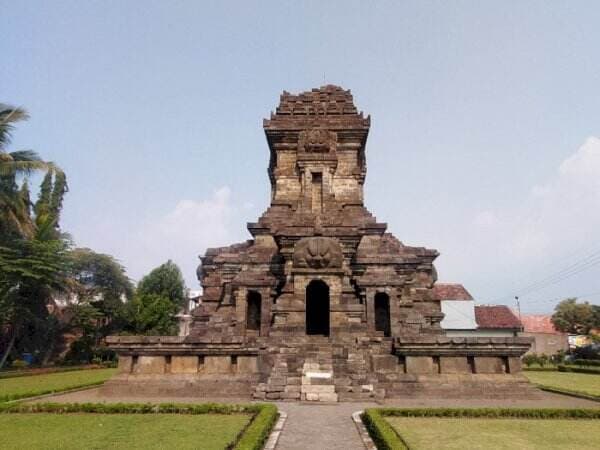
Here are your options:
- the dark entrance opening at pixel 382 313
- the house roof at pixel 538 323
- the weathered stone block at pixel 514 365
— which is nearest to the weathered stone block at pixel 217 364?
the dark entrance opening at pixel 382 313

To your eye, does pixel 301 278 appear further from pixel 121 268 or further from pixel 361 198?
pixel 121 268

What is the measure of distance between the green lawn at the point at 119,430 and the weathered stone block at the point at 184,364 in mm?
4908

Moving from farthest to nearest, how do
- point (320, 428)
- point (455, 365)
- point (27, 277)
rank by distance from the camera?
point (27, 277) → point (455, 365) → point (320, 428)

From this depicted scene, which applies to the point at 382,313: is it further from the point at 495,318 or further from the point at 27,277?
the point at 495,318

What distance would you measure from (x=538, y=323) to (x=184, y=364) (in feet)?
216

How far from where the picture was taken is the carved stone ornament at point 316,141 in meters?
25.1

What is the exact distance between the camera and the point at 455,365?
15727 mm

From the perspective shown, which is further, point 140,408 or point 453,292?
point 453,292

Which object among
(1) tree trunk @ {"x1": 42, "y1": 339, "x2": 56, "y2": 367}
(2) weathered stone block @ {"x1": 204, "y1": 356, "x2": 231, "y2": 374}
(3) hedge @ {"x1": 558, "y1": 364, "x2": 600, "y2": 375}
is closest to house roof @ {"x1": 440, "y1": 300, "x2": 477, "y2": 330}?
(3) hedge @ {"x1": 558, "y1": 364, "x2": 600, "y2": 375}

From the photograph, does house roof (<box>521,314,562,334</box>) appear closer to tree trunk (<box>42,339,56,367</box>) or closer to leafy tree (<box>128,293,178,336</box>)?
leafy tree (<box>128,293,178,336</box>)

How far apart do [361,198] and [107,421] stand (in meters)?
18.4

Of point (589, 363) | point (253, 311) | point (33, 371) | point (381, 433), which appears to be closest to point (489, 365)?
point (381, 433)

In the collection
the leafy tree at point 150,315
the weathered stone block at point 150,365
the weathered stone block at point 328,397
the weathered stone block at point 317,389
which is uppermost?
the leafy tree at point 150,315

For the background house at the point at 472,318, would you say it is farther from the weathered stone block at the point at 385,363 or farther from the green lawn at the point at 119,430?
the green lawn at the point at 119,430
